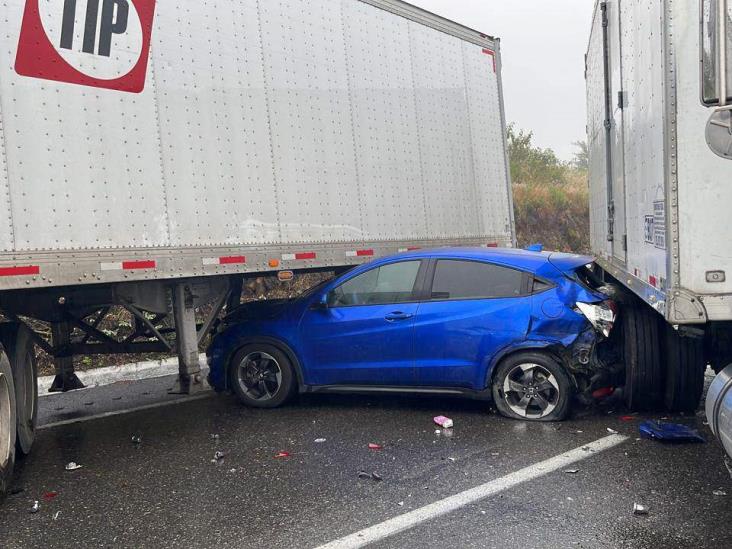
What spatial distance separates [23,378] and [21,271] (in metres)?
1.15

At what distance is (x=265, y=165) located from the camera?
700cm

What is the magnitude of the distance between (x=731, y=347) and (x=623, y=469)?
43.1 inches

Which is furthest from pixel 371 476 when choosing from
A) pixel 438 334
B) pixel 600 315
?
pixel 600 315

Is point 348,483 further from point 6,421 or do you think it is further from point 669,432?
point 669,432

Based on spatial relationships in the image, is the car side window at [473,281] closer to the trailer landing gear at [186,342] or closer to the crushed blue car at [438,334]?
the crushed blue car at [438,334]

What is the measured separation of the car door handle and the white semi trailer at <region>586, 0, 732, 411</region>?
1.90 meters

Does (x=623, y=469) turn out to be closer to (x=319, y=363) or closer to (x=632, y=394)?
(x=632, y=394)

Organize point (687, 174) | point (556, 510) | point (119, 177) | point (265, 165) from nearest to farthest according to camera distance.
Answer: point (687, 174), point (556, 510), point (119, 177), point (265, 165)

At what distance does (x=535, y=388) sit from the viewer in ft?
20.8

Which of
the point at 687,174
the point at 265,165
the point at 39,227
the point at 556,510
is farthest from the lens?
the point at 265,165

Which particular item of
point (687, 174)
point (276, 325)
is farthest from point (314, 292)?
point (687, 174)

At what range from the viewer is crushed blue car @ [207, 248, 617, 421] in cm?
630

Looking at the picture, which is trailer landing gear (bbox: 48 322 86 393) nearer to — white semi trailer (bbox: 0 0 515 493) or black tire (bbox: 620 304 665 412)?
white semi trailer (bbox: 0 0 515 493)

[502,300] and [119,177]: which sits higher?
[119,177]
